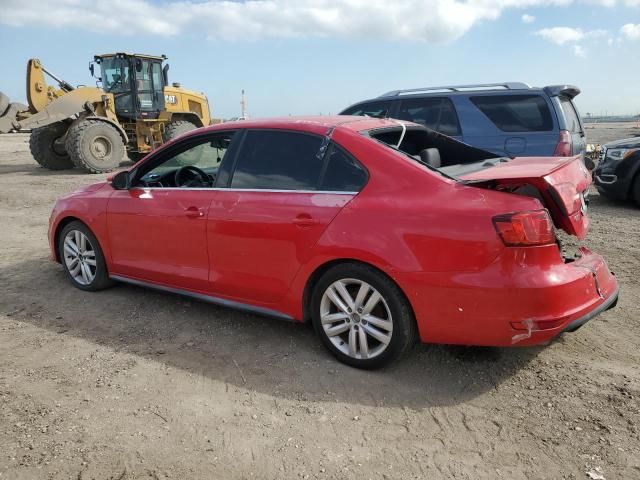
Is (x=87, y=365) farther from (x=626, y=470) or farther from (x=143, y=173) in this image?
(x=626, y=470)

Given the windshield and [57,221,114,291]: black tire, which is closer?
[57,221,114,291]: black tire

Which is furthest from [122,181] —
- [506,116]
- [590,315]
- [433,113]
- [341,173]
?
[506,116]

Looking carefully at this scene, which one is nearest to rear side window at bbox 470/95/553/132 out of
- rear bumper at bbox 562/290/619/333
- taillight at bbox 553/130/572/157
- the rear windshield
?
taillight at bbox 553/130/572/157

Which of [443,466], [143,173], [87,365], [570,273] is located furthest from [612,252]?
[87,365]

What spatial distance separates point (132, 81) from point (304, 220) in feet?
43.1

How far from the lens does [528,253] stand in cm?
279

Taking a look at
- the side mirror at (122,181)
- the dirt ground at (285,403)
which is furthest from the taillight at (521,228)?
the side mirror at (122,181)

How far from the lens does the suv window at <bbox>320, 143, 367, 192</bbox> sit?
3.24 m

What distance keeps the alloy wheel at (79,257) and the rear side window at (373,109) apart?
16.1 ft

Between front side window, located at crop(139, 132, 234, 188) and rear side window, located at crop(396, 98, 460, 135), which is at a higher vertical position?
rear side window, located at crop(396, 98, 460, 135)

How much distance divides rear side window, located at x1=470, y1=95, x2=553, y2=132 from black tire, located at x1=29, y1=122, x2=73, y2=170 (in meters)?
12.2

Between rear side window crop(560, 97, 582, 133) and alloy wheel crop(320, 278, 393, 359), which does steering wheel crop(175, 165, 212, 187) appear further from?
rear side window crop(560, 97, 582, 133)

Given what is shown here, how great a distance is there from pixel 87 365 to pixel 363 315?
6.12ft

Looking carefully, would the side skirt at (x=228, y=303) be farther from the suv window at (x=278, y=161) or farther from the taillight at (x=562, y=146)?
the taillight at (x=562, y=146)
